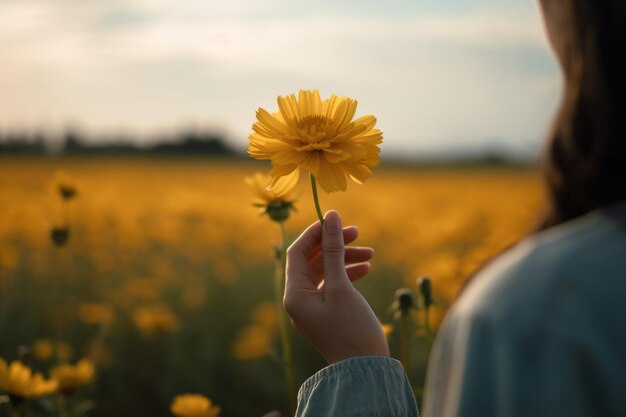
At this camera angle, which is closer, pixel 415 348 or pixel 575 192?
pixel 575 192

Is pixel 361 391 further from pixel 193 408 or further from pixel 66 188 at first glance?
pixel 66 188

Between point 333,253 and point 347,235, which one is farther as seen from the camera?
point 347,235

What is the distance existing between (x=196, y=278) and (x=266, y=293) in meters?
0.43

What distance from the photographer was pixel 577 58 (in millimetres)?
534

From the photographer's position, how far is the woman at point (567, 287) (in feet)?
1.48

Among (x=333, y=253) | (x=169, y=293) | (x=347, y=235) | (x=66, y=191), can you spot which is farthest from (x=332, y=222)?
(x=169, y=293)

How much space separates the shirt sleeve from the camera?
75cm

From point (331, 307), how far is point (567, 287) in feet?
1.35

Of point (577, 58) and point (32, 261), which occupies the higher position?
point (577, 58)

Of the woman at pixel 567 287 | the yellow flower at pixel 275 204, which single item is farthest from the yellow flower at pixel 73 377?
the woman at pixel 567 287

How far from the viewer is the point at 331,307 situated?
0.84 m

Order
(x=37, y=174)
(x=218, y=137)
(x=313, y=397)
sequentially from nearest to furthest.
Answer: (x=313, y=397)
(x=37, y=174)
(x=218, y=137)

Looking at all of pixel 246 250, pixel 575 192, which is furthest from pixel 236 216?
pixel 575 192

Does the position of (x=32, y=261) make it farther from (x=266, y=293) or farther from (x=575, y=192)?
(x=575, y=192)
